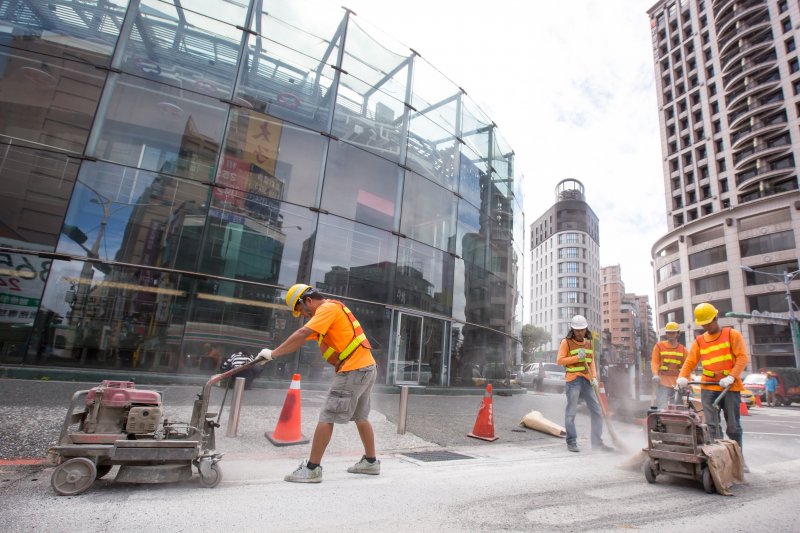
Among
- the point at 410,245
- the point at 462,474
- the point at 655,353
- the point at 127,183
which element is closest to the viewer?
the point at 462,474

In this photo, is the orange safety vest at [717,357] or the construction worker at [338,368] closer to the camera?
the construction worker at [338,368]

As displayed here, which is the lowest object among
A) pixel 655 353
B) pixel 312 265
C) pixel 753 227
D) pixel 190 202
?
pixel 655 353

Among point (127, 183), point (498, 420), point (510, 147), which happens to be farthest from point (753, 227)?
point (127, 183)

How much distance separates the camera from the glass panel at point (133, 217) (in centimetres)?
898

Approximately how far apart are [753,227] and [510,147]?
35427 mm

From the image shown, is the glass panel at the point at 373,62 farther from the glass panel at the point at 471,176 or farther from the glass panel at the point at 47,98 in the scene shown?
the glass panel at the point at 47,98

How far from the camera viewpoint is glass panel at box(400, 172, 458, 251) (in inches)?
535

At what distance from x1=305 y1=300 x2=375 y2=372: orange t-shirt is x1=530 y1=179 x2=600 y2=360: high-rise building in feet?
268

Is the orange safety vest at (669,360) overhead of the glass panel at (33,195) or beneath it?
beneath

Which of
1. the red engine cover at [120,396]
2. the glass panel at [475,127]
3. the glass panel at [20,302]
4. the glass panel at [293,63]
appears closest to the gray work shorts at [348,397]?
the red engine cover at [120,396]

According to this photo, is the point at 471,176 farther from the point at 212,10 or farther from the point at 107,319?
the point at 107,319

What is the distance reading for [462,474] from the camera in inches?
157

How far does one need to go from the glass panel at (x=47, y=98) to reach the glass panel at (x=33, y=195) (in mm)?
389

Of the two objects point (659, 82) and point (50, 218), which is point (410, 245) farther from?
point (659, 82)
